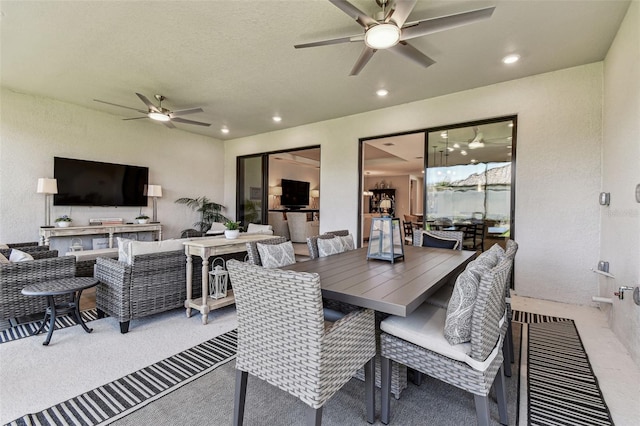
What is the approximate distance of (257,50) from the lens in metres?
3.18

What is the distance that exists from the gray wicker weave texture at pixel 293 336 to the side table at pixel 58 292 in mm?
2071

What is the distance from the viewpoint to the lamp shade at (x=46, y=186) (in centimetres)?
458

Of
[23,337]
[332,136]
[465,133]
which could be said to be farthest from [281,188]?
[23,337]

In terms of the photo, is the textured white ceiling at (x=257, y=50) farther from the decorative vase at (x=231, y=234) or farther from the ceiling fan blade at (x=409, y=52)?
the decorative vase at (x=231, y=234)

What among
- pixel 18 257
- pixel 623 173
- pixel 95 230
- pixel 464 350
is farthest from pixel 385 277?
pixel 95 230

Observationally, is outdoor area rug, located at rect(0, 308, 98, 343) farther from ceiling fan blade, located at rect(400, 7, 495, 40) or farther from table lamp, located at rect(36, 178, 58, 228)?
ceiling fan blade, located at rect(400, 7, 495, 40)

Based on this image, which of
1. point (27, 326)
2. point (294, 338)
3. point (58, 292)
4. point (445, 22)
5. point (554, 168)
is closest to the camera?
point (294, 338)

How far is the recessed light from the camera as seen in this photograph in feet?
10.6

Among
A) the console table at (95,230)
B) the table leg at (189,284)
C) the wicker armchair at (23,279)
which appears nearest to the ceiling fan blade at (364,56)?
the table leg at (189,284)

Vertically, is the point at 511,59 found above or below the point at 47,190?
above

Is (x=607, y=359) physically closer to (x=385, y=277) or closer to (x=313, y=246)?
(x=385, y=277)

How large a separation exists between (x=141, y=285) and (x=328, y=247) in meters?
1.88

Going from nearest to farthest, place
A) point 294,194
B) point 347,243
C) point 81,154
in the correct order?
point 347,243 < point 81,154 < point 294,194

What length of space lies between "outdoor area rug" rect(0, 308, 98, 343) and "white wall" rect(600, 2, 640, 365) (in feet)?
16.4
